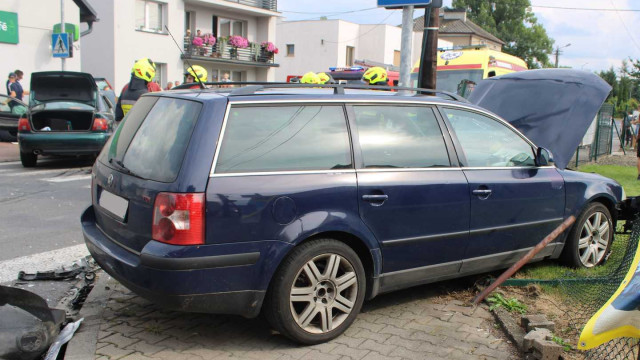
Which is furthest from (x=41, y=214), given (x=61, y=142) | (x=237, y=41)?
(x=237, y=41)

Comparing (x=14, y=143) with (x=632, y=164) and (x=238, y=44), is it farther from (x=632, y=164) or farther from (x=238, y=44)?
(x=238, y=44)

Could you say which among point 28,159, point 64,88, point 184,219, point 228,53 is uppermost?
point 228,53

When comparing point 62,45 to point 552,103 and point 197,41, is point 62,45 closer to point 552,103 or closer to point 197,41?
point 552,103

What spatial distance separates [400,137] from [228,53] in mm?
31470

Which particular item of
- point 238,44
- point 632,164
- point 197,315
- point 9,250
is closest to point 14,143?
point 9,250

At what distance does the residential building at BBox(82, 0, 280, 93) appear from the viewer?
2711 centimetres

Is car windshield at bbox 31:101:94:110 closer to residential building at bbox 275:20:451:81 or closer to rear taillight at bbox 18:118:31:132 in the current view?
rear taillight at bbox 18:118:31:132

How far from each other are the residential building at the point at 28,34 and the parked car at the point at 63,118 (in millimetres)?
8305

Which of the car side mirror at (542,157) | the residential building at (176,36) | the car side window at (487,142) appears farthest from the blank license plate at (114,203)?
the residential building at (176,36)

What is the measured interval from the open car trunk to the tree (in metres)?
74.5

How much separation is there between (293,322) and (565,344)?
1.75 metres

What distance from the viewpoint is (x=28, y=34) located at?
20.0 meters

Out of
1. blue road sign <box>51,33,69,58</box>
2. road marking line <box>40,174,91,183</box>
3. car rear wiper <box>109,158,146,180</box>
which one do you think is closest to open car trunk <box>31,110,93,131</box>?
road marking line <box>40,174,91,183</box>

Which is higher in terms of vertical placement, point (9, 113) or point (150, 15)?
point (150, 15)
